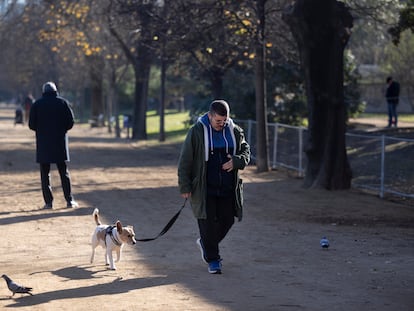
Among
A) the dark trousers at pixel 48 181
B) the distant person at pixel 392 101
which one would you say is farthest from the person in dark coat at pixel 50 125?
the distant person at pixel 392 101

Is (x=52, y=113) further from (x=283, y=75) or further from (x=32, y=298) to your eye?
(x=283, y=75)

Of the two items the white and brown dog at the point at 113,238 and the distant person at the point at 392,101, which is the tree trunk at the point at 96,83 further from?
the white and brown dog at the point at 113,238

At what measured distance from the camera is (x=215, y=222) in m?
9.96

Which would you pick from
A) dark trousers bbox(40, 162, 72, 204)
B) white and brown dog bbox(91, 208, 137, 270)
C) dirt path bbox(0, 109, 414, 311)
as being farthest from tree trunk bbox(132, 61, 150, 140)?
white and brown dog bbox(91, 208, 137, 270)

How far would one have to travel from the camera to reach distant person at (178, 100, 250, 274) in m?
9.78

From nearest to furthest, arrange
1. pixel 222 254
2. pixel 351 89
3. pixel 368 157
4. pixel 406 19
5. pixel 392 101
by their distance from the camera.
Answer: pixel 222 254, pixel 406 19, pixel 368 157, pixel 392 101, pixel 351 89

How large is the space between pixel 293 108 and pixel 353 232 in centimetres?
2104

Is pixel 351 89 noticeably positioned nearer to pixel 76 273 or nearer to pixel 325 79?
pixel 325 79

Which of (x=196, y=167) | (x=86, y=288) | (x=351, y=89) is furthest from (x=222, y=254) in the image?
(x=351, y=89)

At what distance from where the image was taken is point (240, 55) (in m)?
28.3

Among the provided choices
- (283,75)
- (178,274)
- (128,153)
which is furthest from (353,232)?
(283,75)

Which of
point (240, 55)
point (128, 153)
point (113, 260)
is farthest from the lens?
point (128, 153)

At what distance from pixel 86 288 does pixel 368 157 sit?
14.4m

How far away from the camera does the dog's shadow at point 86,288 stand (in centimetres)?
881
